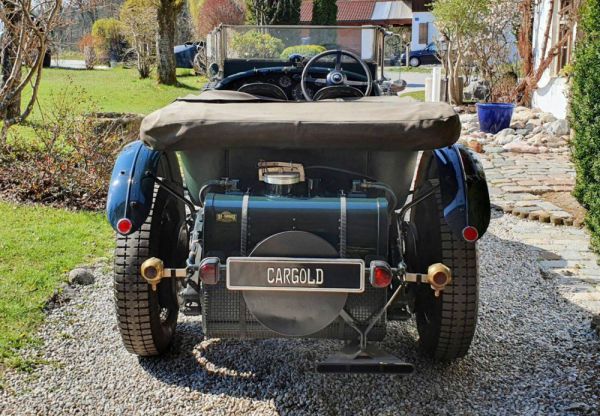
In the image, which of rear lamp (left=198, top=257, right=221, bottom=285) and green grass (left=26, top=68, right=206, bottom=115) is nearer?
rear lamp (left=198, top=257, right=221, bottom=285)

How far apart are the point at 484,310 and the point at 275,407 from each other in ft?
5.72

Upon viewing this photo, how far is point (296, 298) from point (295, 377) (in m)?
0.61

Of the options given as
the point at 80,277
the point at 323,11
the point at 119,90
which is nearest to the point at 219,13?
the point at 323,11

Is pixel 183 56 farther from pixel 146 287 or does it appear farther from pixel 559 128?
pixel 146 287

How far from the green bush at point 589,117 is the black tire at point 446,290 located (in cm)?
238

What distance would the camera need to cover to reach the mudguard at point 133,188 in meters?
3.18

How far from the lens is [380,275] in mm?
2914

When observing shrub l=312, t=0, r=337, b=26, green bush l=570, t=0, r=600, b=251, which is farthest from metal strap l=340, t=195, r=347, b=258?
shrub l=312, t=0, r=337, b=26

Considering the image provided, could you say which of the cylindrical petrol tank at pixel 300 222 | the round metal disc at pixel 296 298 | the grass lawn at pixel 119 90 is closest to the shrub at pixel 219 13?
the grass lawn at pixel 119 90

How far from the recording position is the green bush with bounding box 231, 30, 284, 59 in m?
6.09

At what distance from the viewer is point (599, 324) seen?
3.98 meters

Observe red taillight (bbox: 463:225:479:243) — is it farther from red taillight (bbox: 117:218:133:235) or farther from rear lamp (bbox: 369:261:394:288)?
red taillight (bbox: 117:218:133:235)

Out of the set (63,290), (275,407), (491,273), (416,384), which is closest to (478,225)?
(416,384)

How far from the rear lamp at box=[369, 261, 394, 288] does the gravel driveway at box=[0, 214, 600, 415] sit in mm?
638
